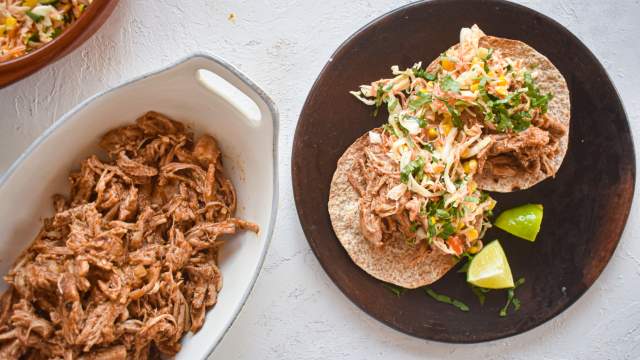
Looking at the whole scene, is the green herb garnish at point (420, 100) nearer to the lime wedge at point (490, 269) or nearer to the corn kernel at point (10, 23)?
the lime wedge at point (490, 269)

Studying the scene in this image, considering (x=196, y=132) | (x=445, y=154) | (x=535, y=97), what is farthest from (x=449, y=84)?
(x=196, y=132)

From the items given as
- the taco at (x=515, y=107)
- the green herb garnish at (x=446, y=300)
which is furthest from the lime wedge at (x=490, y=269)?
the taco at (x=515, y=107)

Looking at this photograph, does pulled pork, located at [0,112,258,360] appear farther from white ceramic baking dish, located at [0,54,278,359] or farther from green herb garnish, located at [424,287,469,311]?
green herb garnish, located at [424,287,469,311]

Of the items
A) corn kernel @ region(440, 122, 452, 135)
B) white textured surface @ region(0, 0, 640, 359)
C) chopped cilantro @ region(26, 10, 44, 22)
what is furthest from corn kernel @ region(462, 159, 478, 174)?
chopped cilantro @ region(26, 10, 44, 22)

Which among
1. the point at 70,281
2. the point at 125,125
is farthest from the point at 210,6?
the point at 70,281

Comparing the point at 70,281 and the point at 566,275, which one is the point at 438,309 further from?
the point at 70,281

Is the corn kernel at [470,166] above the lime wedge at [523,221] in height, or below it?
above
